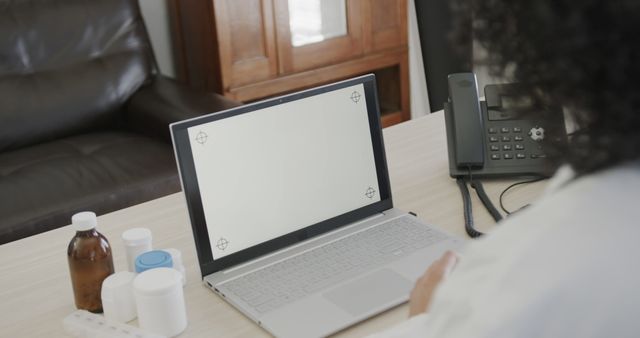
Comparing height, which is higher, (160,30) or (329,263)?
(160,30)

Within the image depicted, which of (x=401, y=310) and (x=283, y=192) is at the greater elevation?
(x=283, y=192)

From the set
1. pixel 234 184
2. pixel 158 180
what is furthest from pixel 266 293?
pixel 158 180

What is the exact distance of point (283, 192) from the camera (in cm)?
127

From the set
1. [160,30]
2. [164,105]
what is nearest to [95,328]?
[164,105]

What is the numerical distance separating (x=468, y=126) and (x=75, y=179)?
4.12 ft

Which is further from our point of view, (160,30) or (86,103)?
(160,30)

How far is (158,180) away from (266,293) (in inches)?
46.4

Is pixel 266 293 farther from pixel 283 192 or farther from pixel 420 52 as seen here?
pixel 420 52

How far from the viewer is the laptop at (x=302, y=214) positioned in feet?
3.79

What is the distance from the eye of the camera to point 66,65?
2676 mm

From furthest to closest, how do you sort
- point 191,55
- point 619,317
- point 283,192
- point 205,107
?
point 191,55
point 205,107
point 283,192
point 619,317

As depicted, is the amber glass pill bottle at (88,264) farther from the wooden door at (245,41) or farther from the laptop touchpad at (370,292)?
the wooden door at (245,41)

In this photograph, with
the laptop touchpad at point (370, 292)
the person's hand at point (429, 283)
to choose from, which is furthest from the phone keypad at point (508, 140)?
the person's hand at point (429, 283)

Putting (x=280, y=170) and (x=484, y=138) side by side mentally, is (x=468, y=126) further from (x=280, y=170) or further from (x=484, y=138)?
(x=280, y=170)
